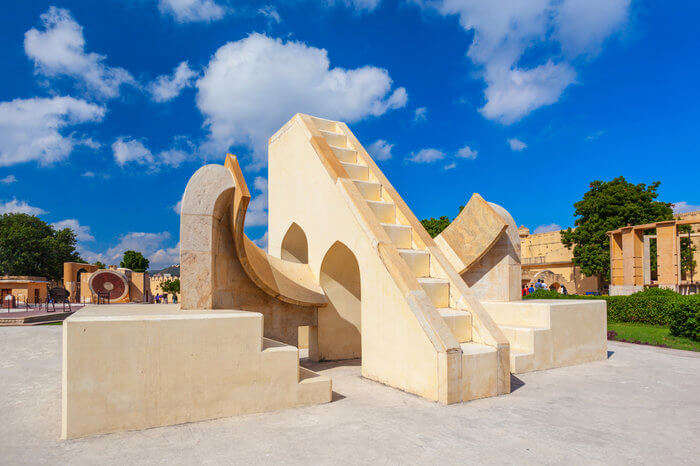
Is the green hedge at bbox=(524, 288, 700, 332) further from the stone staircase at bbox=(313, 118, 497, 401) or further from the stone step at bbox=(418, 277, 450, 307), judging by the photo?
the stone staircase at bbox=(313, 118, 497, 401)

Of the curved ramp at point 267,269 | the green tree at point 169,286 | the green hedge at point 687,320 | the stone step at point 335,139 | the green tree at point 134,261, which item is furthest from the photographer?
the green tree at point 134,261

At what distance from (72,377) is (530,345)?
312 inches

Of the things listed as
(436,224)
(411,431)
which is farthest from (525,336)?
(436,224)

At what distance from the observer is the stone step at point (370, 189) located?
9.81m

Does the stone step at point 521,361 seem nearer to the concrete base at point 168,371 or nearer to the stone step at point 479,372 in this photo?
the stone step at point 479,372

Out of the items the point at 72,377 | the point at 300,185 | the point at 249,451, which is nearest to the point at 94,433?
the point at 72,377

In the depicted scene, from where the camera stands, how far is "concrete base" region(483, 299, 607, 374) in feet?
28.9

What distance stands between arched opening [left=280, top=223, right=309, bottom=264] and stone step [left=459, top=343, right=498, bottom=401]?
5.98 m

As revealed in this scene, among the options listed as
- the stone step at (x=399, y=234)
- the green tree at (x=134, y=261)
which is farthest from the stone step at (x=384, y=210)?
the green tree at (x=134, y=261)

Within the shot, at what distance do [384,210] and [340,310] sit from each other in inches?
→ 101

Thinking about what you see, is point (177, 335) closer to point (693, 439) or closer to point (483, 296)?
point (693, 439)

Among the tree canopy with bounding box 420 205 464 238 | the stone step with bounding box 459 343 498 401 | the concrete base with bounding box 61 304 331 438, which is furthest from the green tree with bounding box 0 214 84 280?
the stone step with bounding box 459 343 498 401

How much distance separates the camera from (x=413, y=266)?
8359 millimetres

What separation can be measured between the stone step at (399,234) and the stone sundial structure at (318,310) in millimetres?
35
